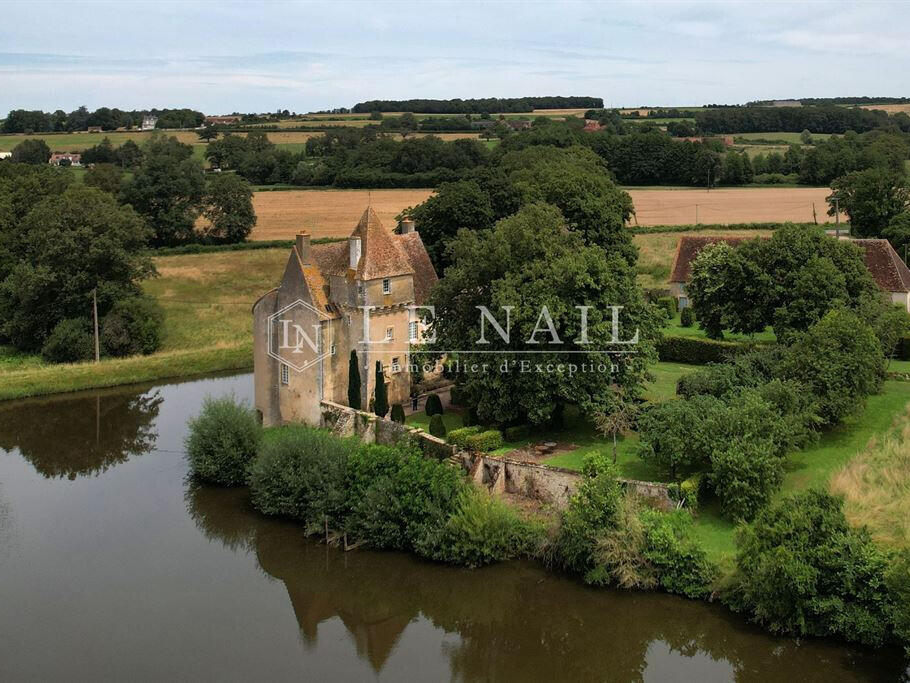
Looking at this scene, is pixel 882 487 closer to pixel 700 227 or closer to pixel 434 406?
pixel 434 406

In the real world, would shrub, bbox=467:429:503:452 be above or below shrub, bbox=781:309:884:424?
below

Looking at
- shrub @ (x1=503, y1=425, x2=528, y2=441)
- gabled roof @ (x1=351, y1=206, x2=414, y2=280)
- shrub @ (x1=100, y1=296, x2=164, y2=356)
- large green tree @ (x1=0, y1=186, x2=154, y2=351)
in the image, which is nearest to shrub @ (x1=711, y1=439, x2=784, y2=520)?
shrub @ (x1=503, y1=425, x2=528, y2=441)

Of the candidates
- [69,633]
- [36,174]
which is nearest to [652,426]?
[69,633]

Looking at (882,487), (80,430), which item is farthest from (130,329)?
(882,487)

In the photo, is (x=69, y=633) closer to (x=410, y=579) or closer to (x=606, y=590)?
(x=410, y=579)

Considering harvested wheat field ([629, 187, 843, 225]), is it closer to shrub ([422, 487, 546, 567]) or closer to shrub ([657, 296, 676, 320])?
shrub ([657, 296, 676, 320])
